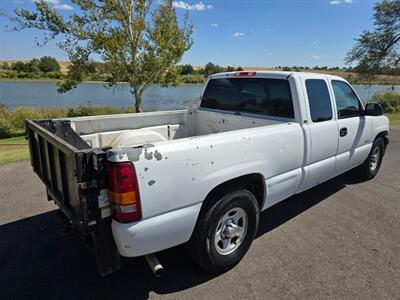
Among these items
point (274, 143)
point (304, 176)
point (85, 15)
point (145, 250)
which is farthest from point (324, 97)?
point (85, 15)

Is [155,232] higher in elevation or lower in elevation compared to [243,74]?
lower

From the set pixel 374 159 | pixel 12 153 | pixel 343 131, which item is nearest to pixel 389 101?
pixel 374 159

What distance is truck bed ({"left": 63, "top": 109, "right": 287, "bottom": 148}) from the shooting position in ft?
11.8

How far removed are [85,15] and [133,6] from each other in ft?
5.57

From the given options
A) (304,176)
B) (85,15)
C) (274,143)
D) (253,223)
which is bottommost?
(253,223)

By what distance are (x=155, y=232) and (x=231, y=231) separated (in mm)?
958

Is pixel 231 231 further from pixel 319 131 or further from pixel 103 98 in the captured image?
pixel 103 98

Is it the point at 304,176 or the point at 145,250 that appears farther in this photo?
the point at 304,176

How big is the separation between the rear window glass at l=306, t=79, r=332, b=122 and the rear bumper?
214 cm

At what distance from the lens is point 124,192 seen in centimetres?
201

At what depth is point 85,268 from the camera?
2.90m

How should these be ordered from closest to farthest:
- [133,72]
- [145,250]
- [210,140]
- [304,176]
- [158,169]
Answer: [158,169] < [145,250] < [210,140] < [304,176] < [133,72]

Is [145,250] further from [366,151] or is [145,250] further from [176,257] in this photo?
[366,151]

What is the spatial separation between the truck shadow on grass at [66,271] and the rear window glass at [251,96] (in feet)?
5.08
